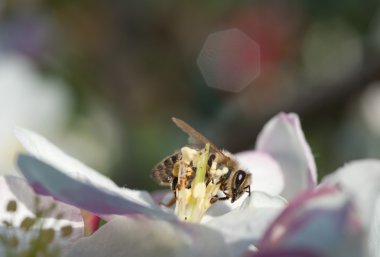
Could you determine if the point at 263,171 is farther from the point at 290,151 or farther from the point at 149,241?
the point at 149,241

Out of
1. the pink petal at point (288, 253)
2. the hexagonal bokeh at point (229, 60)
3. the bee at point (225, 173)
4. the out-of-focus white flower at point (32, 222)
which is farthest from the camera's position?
the hexagonal bokeh at point (229, 60)

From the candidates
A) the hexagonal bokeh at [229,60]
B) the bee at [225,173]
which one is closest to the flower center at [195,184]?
the bee at [225,173]

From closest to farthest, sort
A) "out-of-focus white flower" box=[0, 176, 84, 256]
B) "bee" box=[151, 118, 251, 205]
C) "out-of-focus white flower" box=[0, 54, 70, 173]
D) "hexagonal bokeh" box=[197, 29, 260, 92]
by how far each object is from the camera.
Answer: "out-of-focus white flower" box=[0, 176, 84, 256] < "bee" box=[151, 118, 251, 205] < "out-of-focus white flower" box=[0, 54, 70, 173] < "hexagonal bokeh" box=[197, 29, 260, 92]

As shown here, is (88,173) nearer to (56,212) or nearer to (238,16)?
(56,212)

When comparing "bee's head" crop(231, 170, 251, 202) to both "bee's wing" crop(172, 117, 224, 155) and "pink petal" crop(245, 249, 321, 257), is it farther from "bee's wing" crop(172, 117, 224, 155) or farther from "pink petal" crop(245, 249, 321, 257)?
"pink petal" crop(245, 249, 321, 257)

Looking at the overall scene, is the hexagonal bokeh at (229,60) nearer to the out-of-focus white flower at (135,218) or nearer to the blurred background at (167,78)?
the blurred background at (167,78)

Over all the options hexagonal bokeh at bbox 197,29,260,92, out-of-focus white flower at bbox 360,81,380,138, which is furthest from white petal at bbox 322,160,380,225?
hexagonal bokeh at bbox 197,29,260,92

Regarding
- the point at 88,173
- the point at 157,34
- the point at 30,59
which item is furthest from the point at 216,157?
the point at 157,34
